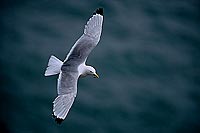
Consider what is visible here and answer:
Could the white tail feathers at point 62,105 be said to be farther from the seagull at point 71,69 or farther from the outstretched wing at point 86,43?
the outstretched wing at point 86,43

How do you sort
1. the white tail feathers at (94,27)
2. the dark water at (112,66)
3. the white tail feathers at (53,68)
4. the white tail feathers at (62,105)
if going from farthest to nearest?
1. the dark water at (112,66)
2. the white tail feathers at (94,27)
3. the white tail feathers at (53,68)
4. the white tail feathers at (62,105)

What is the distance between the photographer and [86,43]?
4414 mm

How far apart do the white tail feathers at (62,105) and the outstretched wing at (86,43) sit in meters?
0.50

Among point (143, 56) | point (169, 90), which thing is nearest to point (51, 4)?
point (143, 56)

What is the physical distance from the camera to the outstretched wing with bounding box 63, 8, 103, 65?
4309 millimetres

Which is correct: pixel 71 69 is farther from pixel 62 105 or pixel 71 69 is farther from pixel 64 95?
pixel 62 105

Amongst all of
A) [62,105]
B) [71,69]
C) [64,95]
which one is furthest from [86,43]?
[62,105]

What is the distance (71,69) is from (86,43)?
14.9 inches

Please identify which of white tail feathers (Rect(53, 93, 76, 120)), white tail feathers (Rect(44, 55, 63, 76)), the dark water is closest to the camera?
white tail feathers (Rect(53, 93, 76, 120))

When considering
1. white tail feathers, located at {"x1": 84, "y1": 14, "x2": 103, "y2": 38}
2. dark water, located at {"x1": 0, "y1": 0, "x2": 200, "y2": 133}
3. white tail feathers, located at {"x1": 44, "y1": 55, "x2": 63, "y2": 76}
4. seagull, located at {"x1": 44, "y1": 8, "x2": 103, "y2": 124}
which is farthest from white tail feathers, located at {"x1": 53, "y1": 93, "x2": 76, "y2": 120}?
dark water, located at {"x1": 0, "y1": 0, "x2": 200, "y2": 133}

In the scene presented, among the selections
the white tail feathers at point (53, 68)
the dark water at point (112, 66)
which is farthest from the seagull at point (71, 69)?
the dark water at point (112, 66)

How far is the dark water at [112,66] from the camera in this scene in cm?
491

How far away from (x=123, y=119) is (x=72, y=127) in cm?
59

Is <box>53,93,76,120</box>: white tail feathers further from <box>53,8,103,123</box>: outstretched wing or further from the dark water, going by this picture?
the dark water
